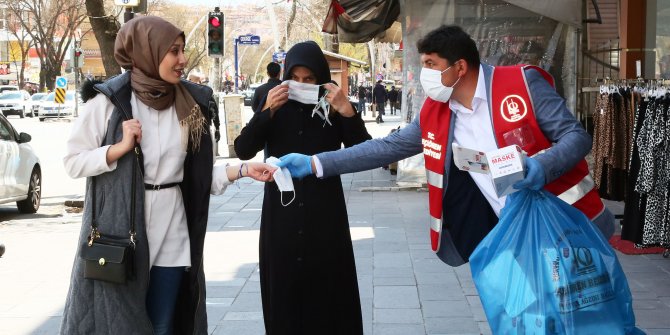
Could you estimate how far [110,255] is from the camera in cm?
369

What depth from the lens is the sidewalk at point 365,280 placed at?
6.37 meters

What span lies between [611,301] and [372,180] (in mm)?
12786

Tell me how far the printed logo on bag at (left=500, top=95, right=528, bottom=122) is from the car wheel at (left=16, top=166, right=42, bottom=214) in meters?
10.6

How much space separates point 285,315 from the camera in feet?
15.7

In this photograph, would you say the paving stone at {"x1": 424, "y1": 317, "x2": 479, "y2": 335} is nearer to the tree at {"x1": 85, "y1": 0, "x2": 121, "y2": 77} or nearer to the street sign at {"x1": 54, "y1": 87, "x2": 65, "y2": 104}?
the tree at {"x1": 85, "y1": 0, "x2": 121, "y2": 77}

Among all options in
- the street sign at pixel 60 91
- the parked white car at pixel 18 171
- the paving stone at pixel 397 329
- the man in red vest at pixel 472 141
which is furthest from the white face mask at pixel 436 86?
the street sign at pixel 60 91

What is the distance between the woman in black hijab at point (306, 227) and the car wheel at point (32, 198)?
922 cm

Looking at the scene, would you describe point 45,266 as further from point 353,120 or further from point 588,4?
point 588,4

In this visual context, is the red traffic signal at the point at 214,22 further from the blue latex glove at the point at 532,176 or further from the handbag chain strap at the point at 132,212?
the blue latex glove at the point at 532,176

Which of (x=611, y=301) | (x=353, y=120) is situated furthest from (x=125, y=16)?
(x=611, y=301)

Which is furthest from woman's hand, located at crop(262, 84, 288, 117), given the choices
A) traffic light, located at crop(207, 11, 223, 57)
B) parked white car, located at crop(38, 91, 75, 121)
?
parked white car, located at crop(38, 91, 75, 121)

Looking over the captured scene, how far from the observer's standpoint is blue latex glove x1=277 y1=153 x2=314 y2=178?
14.0ft

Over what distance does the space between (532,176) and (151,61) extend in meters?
1.57

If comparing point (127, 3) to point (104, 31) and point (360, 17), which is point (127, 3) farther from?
point (360, 17)
